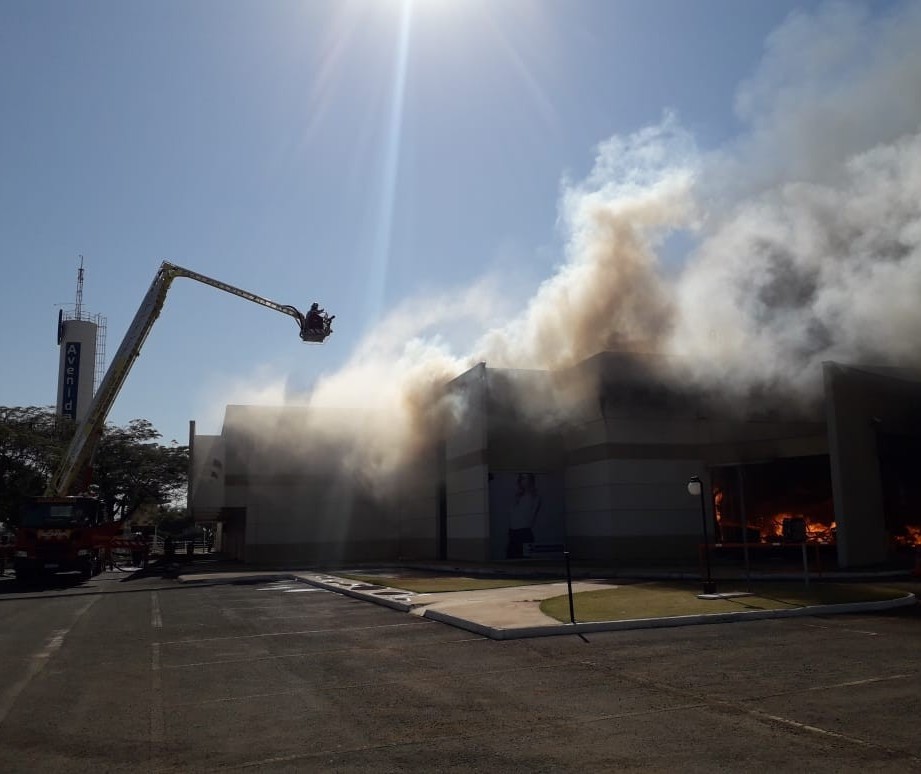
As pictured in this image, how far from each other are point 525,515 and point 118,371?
15.1m

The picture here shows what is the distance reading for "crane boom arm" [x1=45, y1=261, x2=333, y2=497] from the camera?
25234mm

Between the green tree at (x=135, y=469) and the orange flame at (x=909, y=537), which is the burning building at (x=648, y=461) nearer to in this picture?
the orange flame at (x=909, y=537)

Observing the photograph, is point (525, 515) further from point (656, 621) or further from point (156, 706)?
point (156, 706)

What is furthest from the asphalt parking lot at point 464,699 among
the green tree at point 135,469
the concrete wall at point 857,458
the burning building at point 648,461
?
the green tree at point 135,469

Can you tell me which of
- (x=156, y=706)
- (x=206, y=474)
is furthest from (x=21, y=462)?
(x=156, y=706)

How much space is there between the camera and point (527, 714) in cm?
654

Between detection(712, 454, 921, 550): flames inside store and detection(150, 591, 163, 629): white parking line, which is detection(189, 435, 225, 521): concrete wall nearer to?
detection(150, 591, 163, 629): white parking line

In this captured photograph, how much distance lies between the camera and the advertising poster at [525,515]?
94.5 feet

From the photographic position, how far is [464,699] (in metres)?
7.17

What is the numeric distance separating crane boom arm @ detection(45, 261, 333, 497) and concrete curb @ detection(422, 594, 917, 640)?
16875 mm

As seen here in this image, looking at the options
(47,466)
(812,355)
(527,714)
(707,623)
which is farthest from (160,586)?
(47,466)

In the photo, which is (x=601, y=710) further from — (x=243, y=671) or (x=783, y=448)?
(x=783, y=448)

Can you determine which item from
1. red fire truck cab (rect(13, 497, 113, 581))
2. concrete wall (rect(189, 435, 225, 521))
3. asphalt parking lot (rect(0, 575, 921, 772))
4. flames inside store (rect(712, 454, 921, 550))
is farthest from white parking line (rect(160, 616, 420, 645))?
concrete wall (rect(189, 435, 225, 521))

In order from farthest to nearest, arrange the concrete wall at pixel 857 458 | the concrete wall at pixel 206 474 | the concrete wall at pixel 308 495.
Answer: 1. the concrete wall at pixel 206 474
2. the concrete wall at pixel 308 495
3. the concrete wall at pixel 857 458
